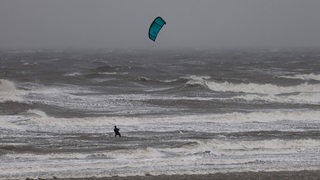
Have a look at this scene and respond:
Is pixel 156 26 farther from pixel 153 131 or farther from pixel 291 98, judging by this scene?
pixel 291 98

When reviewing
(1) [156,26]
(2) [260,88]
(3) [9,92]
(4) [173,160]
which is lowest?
(4) [173,160]

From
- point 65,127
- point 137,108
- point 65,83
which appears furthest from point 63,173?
point 65,83

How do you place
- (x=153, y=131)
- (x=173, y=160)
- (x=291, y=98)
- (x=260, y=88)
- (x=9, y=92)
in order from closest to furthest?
(x=173, y=160) < (x=153, y=131) < (x=291, y=98) < (x=9, y=92) < (x=260, y=88)

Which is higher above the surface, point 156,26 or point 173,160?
point 156,26

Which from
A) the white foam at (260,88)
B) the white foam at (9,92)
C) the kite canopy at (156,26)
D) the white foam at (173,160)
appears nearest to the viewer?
the white foam at (173,160)

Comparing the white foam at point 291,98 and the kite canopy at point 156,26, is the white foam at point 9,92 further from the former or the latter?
the kite canopy at point 156,26

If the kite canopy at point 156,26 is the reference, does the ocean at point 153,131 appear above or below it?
below

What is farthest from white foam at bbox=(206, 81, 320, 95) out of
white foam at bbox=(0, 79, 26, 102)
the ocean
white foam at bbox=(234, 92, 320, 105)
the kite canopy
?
the kite canopy

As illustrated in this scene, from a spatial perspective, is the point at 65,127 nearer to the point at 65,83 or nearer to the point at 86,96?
the point at 86,96

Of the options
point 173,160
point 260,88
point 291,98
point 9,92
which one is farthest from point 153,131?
point 260,88

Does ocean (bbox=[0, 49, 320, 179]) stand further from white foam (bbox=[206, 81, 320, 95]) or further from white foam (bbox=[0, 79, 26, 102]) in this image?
white foam (bbox=[206, 81, 320, 95])

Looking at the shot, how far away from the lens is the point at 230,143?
21234mm

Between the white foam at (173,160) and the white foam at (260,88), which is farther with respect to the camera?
the white foam at (260,88)

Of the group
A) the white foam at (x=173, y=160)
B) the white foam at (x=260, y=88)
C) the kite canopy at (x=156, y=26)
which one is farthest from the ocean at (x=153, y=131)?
the kite canopy at (x=156, y=26)
